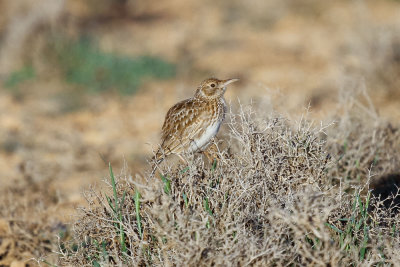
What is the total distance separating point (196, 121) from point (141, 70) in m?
5.54

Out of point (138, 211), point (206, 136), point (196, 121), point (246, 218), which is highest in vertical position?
point (196, 121)

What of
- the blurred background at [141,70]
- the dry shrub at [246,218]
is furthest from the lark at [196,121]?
the blurred background at [141,70]

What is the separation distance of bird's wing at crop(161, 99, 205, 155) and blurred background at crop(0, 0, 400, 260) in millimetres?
950

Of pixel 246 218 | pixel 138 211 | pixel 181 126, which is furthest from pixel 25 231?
pixel 246 218

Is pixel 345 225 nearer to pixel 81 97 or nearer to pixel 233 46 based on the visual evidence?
pixel 81 97

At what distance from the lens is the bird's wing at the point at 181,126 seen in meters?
4.49

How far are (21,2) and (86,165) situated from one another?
24.7 ft

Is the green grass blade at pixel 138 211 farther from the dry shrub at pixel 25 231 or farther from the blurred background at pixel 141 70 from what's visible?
the blurred background at pixel 141 70

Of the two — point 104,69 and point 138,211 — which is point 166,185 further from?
point 104,69

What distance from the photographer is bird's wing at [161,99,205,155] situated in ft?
14.7

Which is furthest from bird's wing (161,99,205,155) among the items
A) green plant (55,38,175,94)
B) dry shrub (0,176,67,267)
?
green plant (55,38,175,94)

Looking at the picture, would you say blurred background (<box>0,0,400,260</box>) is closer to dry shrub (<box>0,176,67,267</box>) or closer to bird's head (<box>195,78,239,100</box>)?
dry shrub (<box>0,176,67,267</box>)

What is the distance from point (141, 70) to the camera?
9.90 m

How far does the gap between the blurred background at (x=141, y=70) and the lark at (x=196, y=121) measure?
29.9 inches
